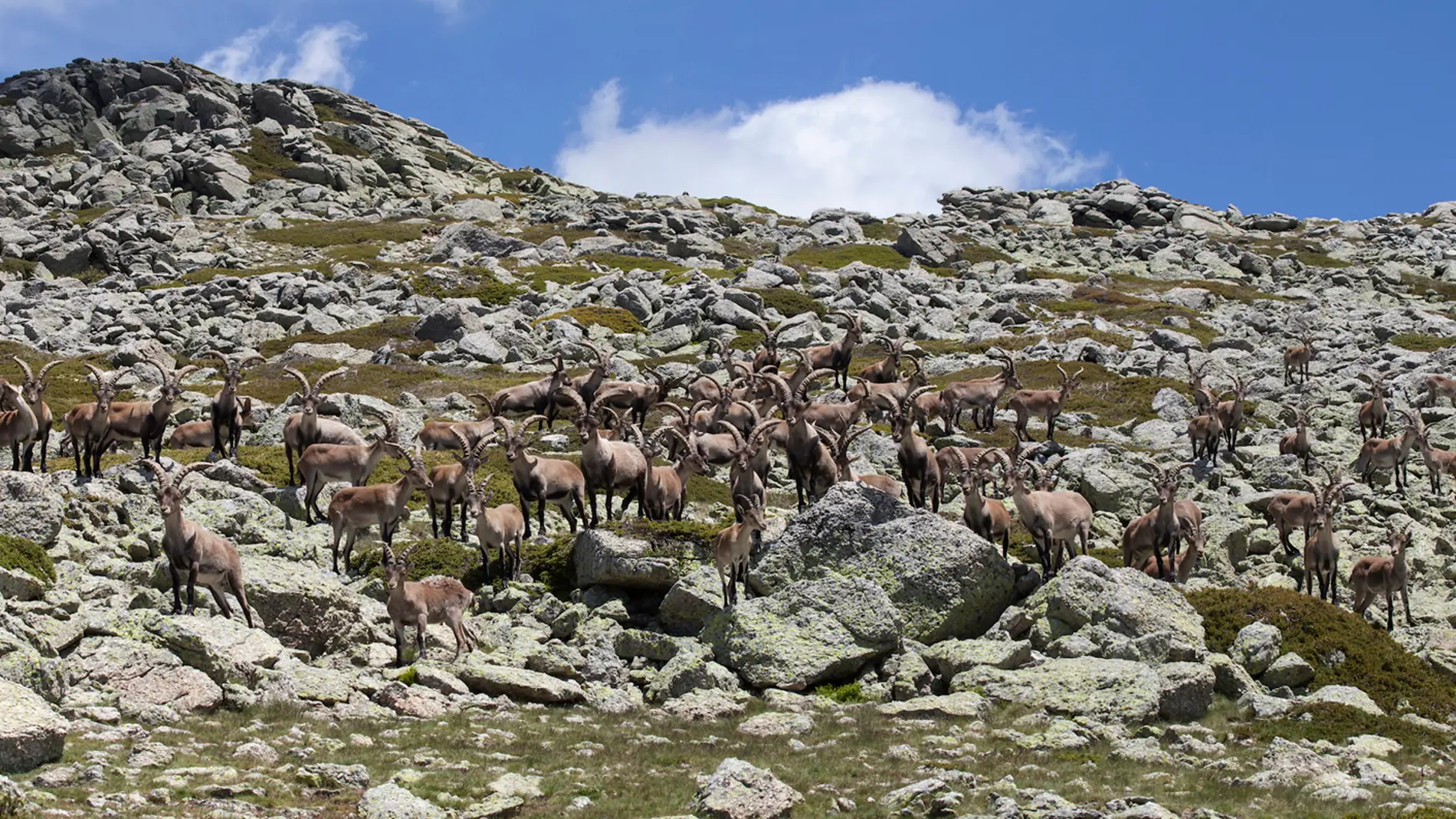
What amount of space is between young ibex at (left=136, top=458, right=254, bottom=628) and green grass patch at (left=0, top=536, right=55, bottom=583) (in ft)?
6.83

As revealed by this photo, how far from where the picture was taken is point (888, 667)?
1812cm

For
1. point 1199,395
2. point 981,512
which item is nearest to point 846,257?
point 1199,395

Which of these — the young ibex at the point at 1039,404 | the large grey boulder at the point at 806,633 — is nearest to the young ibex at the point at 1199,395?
the young ibex at the point at 1039,404

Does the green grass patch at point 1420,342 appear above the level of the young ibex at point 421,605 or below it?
above

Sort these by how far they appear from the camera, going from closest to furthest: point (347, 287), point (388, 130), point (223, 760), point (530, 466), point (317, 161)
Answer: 1. point (223, 760)
2. point (530, 466)
3. point (347, 287)
4. point (317, 161)
5. point (388, 130)

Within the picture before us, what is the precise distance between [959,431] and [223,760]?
2953 cm

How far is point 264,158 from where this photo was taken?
123750 mm

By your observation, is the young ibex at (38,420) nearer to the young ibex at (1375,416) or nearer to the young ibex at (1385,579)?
the young ibex at (1385,579)

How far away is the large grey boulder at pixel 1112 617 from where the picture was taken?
57.6ft

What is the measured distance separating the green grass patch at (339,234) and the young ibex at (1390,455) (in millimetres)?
77455

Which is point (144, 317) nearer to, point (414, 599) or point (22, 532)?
point (22, 532)

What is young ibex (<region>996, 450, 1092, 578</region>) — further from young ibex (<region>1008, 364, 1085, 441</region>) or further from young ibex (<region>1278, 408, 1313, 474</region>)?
young ibex (<region>1278, 408, 1313, 474</region>)

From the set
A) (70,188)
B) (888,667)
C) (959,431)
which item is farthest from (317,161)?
(888,667)

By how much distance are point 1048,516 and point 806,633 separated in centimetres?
681
